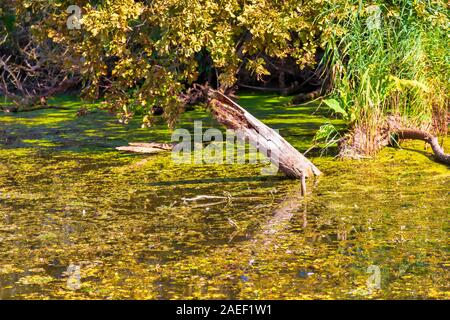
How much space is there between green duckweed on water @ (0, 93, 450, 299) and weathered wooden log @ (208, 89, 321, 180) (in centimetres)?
17

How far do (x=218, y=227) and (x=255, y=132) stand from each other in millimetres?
1591

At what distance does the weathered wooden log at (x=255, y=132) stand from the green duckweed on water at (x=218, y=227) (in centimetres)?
17

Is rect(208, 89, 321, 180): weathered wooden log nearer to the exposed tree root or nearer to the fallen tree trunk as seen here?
the fallen tree trunk

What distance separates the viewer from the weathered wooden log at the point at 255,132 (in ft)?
26.2

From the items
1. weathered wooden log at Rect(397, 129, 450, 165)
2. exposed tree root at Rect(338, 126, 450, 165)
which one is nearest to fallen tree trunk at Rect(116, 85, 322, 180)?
exposed tree root at Rect(338, 126, 450, 165)

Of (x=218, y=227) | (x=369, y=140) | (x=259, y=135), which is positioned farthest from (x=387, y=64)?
(x=218, y=227)

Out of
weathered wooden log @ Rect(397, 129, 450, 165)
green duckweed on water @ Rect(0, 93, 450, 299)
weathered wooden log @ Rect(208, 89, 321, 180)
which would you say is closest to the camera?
green duckweed on water @ Rect(0, 93, 450, 299)

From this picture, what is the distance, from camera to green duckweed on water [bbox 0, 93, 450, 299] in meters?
5.29

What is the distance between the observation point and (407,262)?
221 inches

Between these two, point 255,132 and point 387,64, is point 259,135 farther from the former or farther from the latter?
point 387,64

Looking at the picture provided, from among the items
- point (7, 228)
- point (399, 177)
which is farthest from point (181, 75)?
Result: point (7, 228)

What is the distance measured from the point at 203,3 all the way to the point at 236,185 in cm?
170
